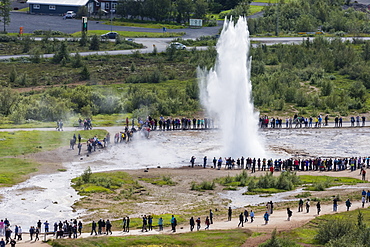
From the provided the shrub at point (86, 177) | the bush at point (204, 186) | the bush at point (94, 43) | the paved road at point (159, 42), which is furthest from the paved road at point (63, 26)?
the shrub at point (86, 177)

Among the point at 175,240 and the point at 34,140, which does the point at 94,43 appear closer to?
the point at 34,140

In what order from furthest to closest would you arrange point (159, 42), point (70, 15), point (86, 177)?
point (70, 15), point (159, 42), point (86, 177)

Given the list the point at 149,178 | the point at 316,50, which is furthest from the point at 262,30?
the point at 149,178

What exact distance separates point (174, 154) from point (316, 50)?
2470 inches

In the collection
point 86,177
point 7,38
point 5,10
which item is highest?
point 5,10

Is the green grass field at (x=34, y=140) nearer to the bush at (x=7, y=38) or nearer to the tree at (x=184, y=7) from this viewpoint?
the bush at (x=7, y=38)

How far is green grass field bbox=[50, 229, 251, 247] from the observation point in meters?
45.1

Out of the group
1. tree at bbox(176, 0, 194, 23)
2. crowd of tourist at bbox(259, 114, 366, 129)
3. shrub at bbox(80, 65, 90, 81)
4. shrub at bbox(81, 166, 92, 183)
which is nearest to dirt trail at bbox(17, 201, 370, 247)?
shrub at bbox(81, 166, 92, 183)

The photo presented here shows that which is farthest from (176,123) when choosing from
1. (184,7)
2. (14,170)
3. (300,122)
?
(184,7)

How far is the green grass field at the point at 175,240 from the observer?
4512 cm

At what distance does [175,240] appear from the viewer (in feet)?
153

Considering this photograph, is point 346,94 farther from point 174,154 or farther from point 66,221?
point 66,221

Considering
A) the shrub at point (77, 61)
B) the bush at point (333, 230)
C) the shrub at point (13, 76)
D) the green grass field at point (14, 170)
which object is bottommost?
the green grass field at point (14, 170)

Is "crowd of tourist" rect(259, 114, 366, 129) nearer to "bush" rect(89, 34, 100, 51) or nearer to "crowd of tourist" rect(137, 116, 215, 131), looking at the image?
"crowd of tourist" rect(137, 116, 215, 131)
